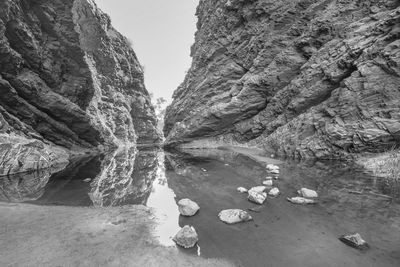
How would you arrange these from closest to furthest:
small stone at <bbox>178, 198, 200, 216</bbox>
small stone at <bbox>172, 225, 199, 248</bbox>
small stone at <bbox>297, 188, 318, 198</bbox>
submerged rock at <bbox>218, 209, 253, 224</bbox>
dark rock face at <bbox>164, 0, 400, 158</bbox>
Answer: small stone at <bbox>172, 225, 199, 248</bbox> < submerged rock at <bbox>218, 209, 253, 224</bbox> < small stone at <bbox>178, 198, 200, 216</bbox> < small stone at <bbox>297, 188, 318, 198</bbox> < dark rock face at <bbox>164, 0, 400, 158</bbox>

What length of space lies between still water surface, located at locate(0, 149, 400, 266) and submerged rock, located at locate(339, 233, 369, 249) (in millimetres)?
147

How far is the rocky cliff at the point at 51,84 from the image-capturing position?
16.9 m

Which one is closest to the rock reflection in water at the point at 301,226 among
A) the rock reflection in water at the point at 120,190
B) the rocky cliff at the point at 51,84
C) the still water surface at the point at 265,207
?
the still water surface at the point at 265,207

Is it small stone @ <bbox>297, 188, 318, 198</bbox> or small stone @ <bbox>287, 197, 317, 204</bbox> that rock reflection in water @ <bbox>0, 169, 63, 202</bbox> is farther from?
small stone @ <bbox>297, 188, 318, 198</bbox>

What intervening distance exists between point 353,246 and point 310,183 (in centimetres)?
500

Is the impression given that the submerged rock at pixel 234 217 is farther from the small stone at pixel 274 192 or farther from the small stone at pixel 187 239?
the small stone at pixel 274 192

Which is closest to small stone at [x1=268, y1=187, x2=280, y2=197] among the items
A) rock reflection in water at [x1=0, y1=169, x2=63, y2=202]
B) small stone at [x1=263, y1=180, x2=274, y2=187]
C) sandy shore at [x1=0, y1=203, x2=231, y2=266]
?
small stone at [x1=263, y1=180, x2=274, y2=187]

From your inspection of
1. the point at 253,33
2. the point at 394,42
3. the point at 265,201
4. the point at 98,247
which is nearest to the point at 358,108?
the point at 394,42

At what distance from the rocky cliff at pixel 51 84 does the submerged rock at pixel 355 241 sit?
17349 mm

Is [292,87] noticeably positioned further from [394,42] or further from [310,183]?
[310,183]

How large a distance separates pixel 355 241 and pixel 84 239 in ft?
19.3

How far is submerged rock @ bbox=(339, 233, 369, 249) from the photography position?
425 centimetres

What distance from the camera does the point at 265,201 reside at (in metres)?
7.05

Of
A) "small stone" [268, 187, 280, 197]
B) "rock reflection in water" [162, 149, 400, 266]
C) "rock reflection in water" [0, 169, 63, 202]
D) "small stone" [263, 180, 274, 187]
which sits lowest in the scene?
"rock reflection in water" [162, 149, 400, 266]
